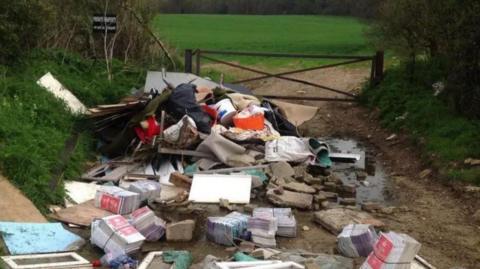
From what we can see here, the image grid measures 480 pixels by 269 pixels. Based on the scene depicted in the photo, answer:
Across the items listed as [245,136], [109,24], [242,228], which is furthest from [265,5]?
[242,228]

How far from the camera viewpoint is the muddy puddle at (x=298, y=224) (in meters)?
6.12

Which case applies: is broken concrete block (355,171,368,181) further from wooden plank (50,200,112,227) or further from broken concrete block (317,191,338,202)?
wooden plank (50,200,112,227)

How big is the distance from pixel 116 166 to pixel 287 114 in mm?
4073

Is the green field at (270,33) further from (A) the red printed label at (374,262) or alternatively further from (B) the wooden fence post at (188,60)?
(A) the red printed label at (374,262)

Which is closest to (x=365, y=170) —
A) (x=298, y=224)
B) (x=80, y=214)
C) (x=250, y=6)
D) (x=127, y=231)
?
(x=298, y=224)

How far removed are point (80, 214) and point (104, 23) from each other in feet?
23.5

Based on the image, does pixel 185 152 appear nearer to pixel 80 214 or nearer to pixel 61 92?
pixel 80 214

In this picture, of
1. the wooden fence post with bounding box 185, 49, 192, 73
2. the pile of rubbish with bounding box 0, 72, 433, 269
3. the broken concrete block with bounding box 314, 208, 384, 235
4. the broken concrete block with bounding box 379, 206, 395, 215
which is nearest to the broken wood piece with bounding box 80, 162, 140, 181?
the pile of rubbish with bounding box 0, 72, 433, 269

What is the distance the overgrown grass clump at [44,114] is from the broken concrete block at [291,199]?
2694 mm

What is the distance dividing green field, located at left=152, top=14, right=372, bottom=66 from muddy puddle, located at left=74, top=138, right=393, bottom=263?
43.9 ft

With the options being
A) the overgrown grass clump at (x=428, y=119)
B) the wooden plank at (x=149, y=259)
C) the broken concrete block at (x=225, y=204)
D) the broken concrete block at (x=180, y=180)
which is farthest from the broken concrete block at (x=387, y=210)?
the wooden plank at (x=149, y=259)

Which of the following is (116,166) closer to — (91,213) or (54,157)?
(54,157)

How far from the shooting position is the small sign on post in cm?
1303

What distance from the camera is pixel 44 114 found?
912 cm
